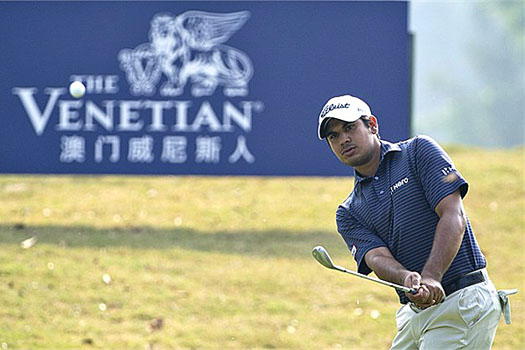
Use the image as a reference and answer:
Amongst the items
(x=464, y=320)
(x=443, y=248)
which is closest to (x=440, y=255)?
(x=443, y=248)

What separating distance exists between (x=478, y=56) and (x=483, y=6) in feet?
14.1

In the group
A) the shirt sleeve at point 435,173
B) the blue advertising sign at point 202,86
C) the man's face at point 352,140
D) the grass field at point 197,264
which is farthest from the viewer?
the blue advertising sign at point 202,86

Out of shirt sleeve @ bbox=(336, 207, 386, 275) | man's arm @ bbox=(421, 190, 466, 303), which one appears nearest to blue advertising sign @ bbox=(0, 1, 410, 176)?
shirt sleeve @ bbox=(336, 207, 386, 275)

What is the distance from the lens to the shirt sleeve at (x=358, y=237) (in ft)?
14.9

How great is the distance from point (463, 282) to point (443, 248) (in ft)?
0.87

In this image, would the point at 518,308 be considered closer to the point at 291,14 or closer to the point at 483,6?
the point at 291,14

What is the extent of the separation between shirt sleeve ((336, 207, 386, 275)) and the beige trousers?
1.23 feet

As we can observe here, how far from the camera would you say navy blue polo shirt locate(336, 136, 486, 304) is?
4336mm

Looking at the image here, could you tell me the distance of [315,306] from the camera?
8.54 m

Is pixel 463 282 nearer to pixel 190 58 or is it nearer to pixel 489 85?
pixel 190 58

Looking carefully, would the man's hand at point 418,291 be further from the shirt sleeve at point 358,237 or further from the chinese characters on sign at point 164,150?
the chinese characters on sign at point 164,150

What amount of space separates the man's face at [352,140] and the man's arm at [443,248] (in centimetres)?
45

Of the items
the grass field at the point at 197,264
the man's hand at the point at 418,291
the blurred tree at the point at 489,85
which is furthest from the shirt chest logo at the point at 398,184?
the blurred tree at the point at 489,85

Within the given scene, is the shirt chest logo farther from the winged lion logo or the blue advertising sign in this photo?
the winged lion logo
